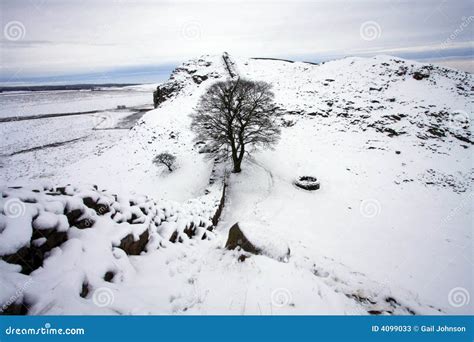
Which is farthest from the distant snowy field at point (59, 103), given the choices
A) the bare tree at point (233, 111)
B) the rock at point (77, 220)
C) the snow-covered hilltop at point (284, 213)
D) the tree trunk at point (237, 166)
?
the rock at point (77, 220)

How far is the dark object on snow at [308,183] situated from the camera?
53.7 feet

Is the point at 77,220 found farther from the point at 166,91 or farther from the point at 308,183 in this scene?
the point at 166,91

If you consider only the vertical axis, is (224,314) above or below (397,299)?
above

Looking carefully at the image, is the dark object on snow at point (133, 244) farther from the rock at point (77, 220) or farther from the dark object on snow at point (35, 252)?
the dark object on snow at point (35, 252)

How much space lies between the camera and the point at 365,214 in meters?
14.0

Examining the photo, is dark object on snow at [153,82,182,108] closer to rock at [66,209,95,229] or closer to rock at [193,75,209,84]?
rock at [193,75,209,84]

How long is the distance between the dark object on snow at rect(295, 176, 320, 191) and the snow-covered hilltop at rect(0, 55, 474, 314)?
1.40 ft

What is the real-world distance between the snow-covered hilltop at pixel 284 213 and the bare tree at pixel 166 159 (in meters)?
0.95

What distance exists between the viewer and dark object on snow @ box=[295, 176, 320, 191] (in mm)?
16375

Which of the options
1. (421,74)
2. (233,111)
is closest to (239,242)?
(233,111)
